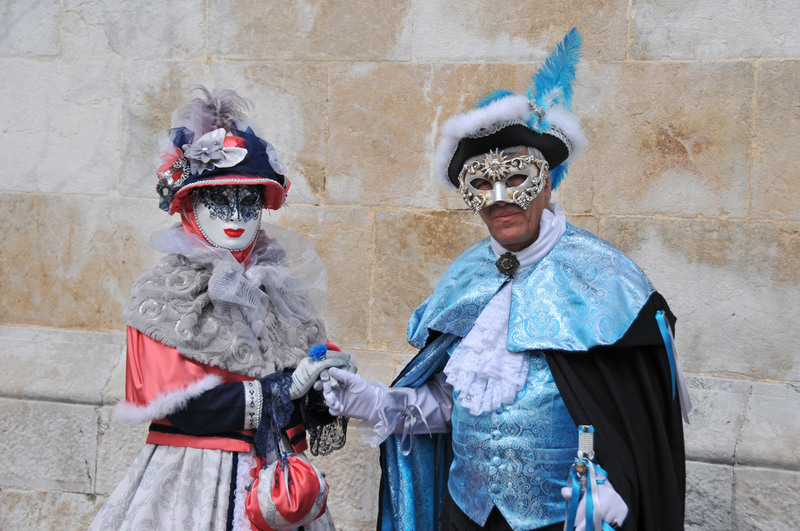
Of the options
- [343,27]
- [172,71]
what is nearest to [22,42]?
[172,71]

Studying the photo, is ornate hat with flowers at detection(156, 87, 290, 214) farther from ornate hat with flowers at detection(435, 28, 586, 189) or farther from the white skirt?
the white skirt

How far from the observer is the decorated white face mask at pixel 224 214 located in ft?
9.43

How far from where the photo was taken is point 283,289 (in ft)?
9.95

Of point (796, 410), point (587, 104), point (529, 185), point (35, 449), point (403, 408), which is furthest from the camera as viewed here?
point (35, 449)

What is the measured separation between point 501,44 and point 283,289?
1887mm

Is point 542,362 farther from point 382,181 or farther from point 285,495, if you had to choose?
point 382,181

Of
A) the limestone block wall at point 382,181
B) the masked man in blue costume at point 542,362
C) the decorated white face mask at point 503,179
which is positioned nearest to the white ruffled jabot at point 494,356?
the masked man in blue costume at point 542,362

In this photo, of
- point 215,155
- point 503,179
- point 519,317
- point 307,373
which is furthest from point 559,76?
point 307,373

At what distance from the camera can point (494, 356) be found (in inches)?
103

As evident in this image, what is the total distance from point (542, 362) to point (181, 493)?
1.26 m

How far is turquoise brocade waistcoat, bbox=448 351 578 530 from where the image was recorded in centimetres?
250

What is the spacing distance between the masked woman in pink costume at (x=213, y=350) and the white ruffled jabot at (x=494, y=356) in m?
0.44

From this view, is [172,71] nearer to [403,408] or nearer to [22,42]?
[22,42]

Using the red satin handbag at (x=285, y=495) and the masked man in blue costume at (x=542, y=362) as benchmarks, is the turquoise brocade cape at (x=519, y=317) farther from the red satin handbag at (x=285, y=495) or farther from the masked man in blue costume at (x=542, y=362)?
the red satin handbag at (x=285, y=495)
